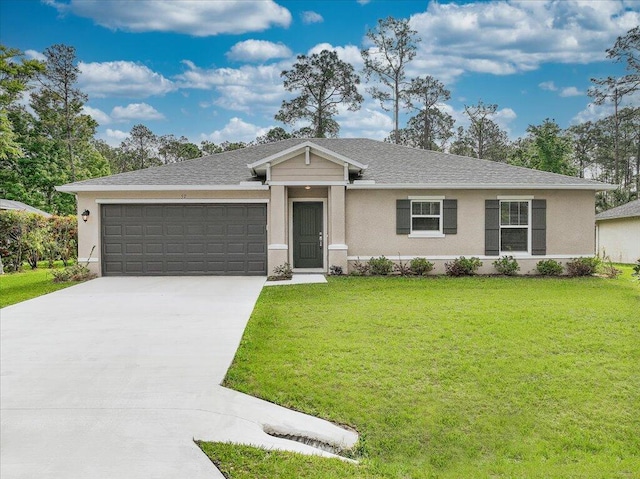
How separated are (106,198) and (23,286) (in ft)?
10.6

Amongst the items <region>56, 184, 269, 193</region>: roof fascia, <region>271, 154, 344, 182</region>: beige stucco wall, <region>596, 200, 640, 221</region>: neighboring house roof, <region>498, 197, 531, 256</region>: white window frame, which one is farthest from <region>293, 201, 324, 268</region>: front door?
<region>596, 200, 640, 221</region>: neighboring house roof

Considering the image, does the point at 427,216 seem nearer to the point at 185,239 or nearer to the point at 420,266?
the point at 420,266

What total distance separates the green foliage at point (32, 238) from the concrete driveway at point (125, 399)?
30.1 ft

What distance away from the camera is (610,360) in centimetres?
590

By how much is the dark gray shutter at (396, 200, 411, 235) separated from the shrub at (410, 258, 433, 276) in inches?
36.0

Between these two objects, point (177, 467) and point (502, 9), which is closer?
point (177, 467)

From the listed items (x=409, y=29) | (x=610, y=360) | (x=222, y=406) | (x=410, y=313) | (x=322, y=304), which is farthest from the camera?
(x=409, y=29)

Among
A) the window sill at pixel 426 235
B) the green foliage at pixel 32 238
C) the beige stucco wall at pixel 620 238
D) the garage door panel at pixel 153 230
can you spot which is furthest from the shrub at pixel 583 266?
the green foliage at pixel 32 238

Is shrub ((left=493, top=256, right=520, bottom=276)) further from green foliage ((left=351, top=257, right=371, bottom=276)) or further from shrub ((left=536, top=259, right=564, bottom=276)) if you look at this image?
green foliage ((left=351, top=257, right=371, bottom=276))

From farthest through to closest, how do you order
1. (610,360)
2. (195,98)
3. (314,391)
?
1. (195,98)
2. (610,360)
3. (314,391)

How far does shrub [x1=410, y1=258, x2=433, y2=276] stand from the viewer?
43.3 feet

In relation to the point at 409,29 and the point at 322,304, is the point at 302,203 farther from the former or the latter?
the point at 409,29

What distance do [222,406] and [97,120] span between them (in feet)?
98.7

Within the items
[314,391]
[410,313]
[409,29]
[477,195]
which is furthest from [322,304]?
[409,29]
